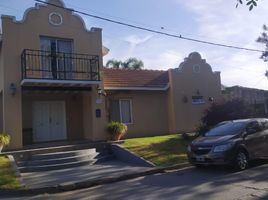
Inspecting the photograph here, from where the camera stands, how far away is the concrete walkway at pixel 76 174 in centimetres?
1138

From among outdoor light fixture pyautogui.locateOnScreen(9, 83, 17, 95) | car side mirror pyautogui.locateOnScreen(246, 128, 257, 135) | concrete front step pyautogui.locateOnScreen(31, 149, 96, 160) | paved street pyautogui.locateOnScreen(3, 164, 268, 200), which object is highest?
outdoor light fixture pyautogui.locateOnScreen(9, 83, 17, 95)

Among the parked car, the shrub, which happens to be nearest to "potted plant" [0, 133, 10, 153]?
the shrub

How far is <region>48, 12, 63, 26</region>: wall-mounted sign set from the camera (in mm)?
18000

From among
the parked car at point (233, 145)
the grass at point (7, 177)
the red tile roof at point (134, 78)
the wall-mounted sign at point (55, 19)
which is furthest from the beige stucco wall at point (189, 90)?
the grass at point (7, 177)

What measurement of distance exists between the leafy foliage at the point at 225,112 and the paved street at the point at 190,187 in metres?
7.62

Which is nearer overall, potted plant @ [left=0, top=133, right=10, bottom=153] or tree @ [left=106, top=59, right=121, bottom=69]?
potted plant @ [left=0, top=133, right=10, bottom=153]

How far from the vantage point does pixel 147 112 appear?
2250 cm

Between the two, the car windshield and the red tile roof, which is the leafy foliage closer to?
the red tile roof

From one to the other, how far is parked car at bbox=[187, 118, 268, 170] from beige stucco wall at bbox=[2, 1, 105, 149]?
23.0 ft

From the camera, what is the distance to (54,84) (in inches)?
697

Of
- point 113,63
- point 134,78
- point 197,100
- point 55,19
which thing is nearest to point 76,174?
point 55,19

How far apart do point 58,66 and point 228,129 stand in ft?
29.0

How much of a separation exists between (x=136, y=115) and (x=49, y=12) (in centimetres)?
772

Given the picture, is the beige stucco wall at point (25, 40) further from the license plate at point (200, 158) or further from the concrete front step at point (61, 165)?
the license plate at point (200, 158)
